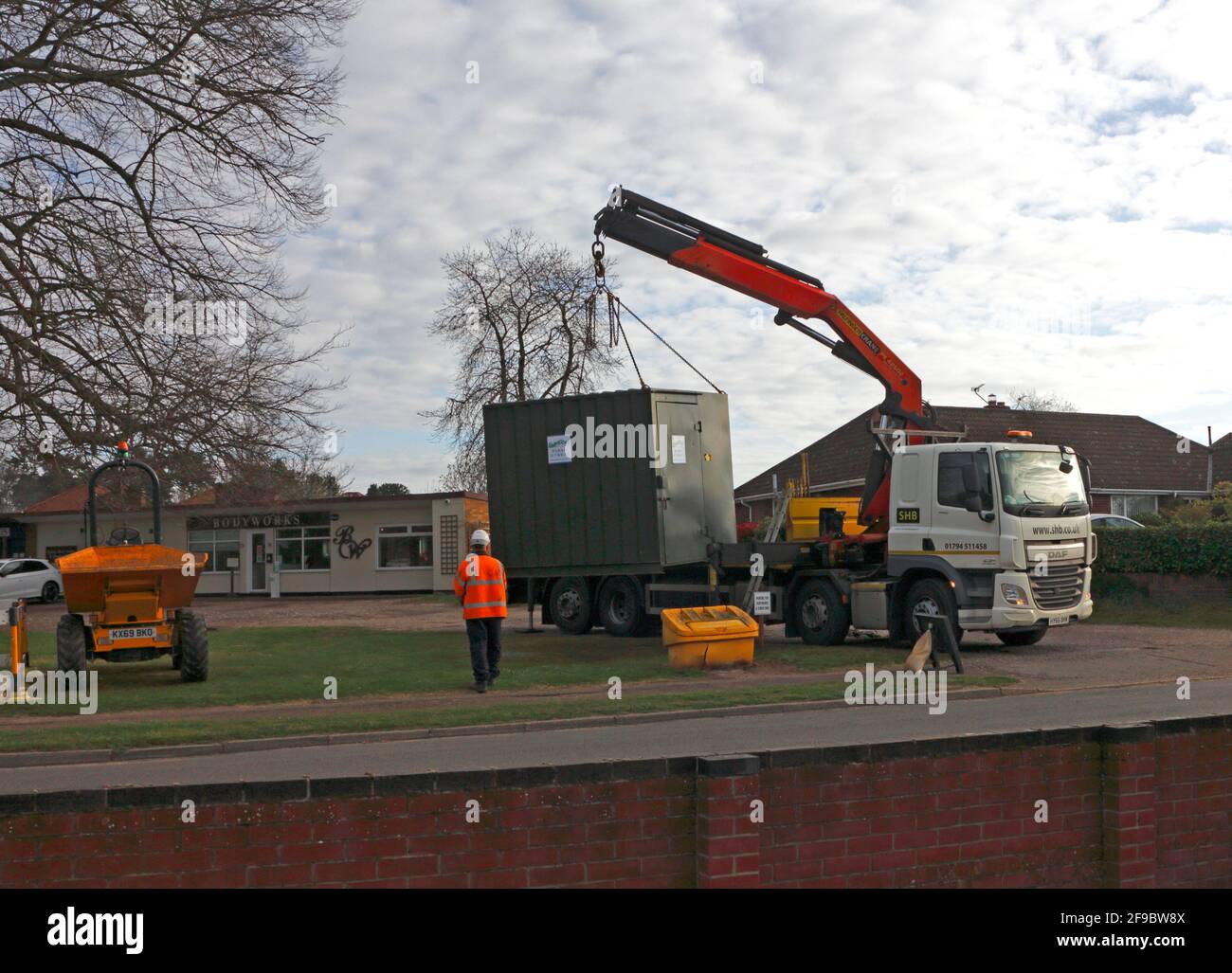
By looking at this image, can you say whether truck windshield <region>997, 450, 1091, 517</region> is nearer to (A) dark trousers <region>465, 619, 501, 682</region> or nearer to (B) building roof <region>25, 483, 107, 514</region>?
(A) dark trousers <region>465, 619, 501, 682</region>

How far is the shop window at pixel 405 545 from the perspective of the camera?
138ft

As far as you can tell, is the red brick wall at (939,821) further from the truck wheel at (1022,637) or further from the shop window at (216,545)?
the shop window at (216,545)

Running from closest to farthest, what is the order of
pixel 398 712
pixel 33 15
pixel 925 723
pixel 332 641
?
pixel 925 723 → pixel 398 712 → pixel 33 15 → pixel 332 641

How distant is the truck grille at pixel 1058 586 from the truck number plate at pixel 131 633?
11710 mm

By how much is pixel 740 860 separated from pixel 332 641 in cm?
1798

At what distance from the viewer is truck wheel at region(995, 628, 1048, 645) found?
61.4ft

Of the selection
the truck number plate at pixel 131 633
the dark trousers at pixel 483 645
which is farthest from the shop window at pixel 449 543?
the dark trousers at pixel 483 645

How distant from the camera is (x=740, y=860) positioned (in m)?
4.63

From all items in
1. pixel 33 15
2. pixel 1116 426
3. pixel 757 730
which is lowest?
pixel 757 730

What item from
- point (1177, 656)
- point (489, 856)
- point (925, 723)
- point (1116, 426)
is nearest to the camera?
point (489, 856)

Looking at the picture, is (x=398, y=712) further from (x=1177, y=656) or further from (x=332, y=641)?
(x=1177, y=656)

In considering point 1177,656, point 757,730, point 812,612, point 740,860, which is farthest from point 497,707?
point 1177,656
